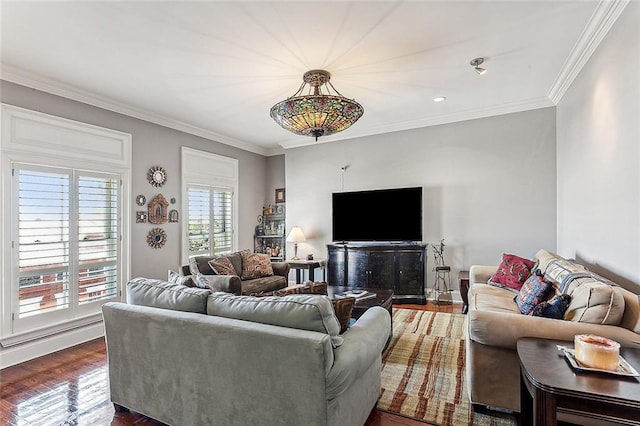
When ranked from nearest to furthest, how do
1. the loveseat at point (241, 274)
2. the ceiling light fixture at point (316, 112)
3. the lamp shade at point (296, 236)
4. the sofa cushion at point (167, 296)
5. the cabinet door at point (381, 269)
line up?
the sofa cushion at point (167, 296), the ceiling light fixture at point (316, 112), the loveseat at point (241, 274), the cabinet door at point (381, 269), the lamp shade at point (296, 236)

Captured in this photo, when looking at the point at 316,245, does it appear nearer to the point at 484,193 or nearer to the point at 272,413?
the point at 484,193

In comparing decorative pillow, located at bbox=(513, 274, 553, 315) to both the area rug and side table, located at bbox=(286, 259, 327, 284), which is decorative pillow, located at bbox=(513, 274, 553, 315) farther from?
side table, located at bbox=(286, 259, 327, 284)

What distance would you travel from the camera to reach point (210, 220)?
580cm

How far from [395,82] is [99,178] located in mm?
3784

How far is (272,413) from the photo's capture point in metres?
1.70

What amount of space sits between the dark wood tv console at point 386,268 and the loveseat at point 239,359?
2928mm

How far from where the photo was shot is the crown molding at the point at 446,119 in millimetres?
4543

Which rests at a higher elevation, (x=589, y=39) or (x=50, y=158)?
(x=589, y=39)

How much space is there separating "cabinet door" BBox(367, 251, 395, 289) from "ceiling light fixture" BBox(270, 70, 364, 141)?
99.1 inches

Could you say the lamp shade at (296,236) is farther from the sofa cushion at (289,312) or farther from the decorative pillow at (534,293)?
the sofa cushion at (289,312)

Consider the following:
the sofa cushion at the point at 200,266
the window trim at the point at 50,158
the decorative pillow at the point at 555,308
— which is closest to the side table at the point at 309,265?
the sofa cushion at the point at 200,266

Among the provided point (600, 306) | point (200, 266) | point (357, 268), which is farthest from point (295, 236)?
point (600, 306)

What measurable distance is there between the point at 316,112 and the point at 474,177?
3118mm

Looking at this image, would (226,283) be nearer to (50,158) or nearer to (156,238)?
(156,238)
